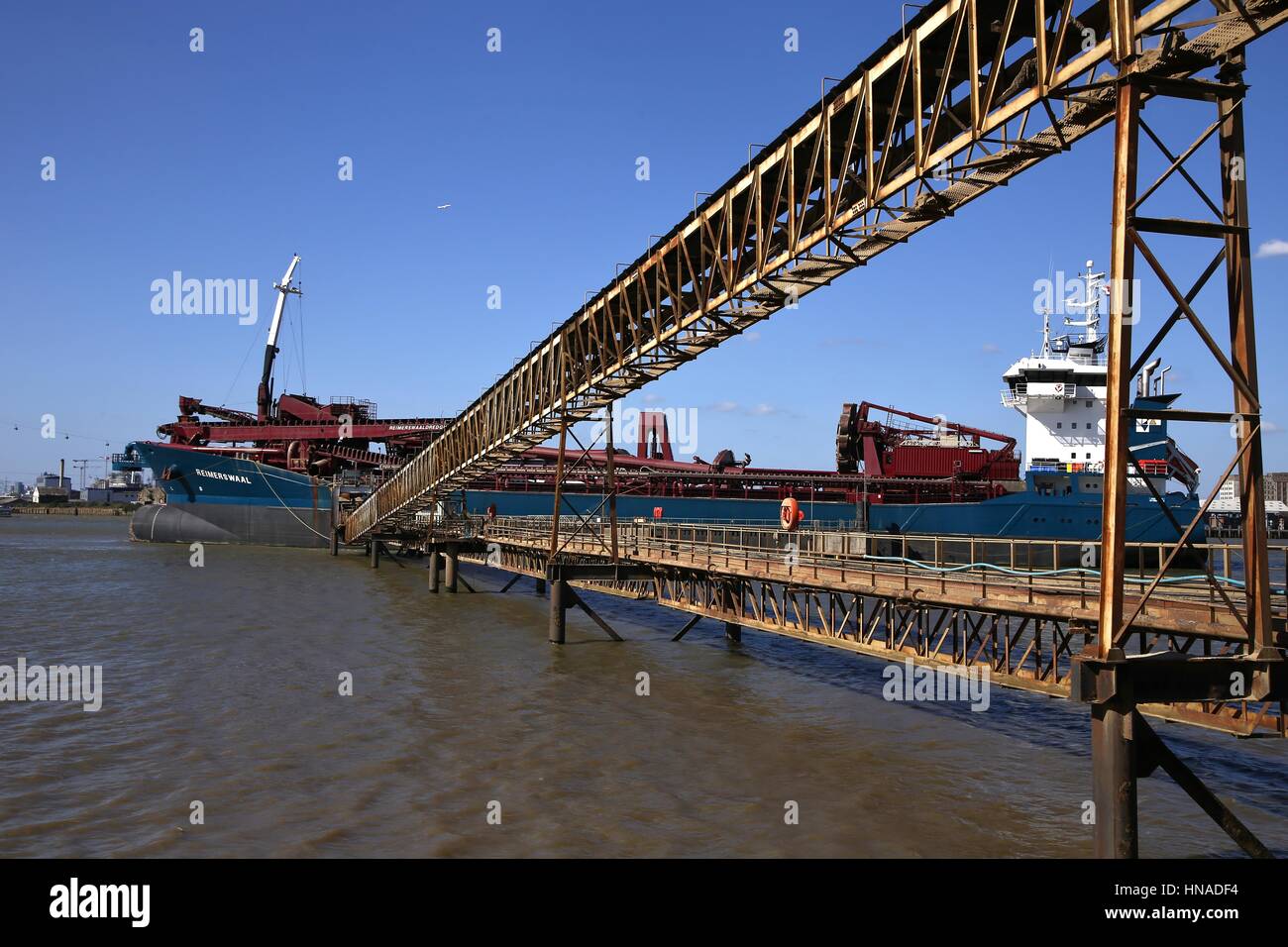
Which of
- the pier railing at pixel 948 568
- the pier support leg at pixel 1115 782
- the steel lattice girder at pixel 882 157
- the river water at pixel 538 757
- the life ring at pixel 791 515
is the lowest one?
the river water at pixel 538 757

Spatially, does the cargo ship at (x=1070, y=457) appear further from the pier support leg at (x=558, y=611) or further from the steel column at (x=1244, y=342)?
the steel column at (x=1244, y=342)

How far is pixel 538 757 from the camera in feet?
50.9

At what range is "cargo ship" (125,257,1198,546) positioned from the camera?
67.2m

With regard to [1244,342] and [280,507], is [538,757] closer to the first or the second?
[1244,342]

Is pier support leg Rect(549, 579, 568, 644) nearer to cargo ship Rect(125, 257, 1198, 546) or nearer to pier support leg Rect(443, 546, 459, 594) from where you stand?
pier support leg Rect(443, 546, 459, 594)

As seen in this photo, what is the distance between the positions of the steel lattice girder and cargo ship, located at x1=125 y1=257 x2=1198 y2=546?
48.3 metres

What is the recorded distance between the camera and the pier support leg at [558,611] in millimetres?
28281

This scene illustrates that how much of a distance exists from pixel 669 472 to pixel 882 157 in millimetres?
65543

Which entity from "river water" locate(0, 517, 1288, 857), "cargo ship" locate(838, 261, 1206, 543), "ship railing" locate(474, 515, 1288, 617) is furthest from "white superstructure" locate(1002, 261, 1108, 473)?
"river water" locate(0, 517, 1288, 857)

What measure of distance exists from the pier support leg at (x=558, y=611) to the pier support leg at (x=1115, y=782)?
20.6 m

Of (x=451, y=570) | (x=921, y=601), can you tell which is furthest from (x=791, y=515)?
(x=451, y=570)

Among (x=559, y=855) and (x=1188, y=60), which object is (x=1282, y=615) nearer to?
(x=1188, y=60)

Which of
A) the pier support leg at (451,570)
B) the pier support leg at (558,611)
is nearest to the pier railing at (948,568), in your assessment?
the pier support leg at (558,611)

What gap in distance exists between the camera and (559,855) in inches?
440
